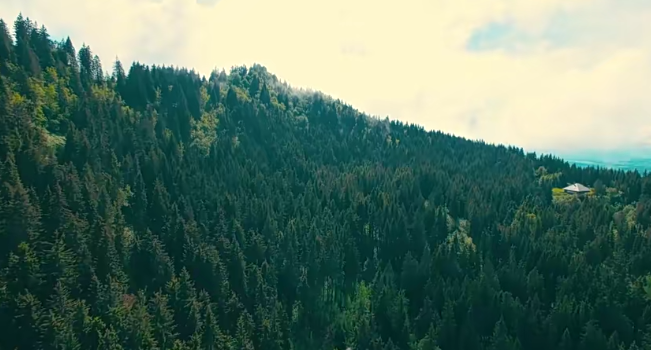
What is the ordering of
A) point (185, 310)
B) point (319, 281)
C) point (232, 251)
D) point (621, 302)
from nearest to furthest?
point (185, 310)
point (621, 302)
point (232, 251)
point (319, 281)

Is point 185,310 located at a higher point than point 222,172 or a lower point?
lower

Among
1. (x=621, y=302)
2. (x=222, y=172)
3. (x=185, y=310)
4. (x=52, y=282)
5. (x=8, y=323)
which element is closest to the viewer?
(x=8, y=323)

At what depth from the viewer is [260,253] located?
131 meters

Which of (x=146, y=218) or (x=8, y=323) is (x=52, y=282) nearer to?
(x=8, y=323)

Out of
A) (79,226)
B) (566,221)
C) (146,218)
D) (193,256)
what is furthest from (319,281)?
(566,221)

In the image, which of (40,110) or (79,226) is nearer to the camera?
(79,226)

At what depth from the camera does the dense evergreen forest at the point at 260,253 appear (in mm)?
91500

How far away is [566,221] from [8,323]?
138 meters

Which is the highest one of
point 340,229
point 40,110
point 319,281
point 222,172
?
point 40,110

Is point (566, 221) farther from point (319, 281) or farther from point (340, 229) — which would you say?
point (319, 281)

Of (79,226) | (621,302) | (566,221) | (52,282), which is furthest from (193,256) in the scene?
(566,221)

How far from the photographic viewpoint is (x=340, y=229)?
145625mm

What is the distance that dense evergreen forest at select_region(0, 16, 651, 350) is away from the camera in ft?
300

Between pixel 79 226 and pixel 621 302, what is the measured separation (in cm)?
10762
